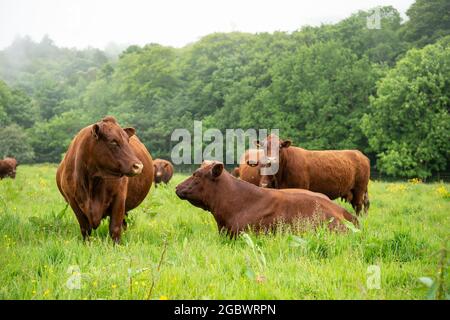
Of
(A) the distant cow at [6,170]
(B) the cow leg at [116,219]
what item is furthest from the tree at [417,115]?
(B) the cow leg at [116,219]

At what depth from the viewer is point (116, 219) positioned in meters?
6.02

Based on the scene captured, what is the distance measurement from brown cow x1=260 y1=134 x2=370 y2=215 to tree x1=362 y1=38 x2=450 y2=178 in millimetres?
20946

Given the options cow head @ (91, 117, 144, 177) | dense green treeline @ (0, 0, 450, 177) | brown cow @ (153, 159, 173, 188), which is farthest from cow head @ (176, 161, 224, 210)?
dense green treeline @ (0, 0, 450, 177)

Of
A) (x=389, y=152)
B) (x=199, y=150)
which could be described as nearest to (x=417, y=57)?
(x=389, y=152)

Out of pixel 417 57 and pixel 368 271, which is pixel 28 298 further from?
pixel 417 57

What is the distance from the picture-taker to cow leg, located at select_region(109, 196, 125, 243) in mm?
5969

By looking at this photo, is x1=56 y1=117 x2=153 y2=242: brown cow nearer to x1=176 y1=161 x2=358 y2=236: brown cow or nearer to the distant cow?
x1=176 y1=161 x2=358 y2=236: brown cow

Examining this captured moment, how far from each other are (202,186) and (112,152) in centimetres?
177

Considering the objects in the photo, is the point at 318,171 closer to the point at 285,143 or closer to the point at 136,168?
the point at 285,143

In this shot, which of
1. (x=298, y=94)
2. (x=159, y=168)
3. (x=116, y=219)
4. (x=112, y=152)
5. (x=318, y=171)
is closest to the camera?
(x=112, y=152)

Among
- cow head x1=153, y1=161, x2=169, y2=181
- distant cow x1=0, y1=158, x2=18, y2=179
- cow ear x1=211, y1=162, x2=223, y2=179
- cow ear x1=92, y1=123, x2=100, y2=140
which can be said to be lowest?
distant cow x1=0, y1=158, x2=18, y2=179

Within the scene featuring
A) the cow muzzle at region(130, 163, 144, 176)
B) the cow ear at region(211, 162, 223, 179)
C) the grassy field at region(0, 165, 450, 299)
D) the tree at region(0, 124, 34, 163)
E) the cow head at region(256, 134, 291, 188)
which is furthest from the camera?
the tree at region(0, 124, 34, 163)

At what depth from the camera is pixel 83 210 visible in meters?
6.02

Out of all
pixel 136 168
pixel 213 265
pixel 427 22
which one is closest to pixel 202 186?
pixel 136 168
